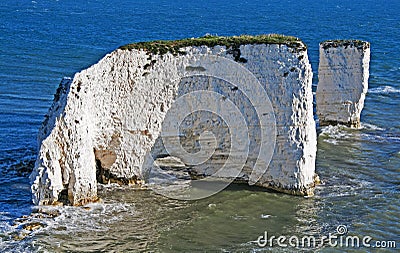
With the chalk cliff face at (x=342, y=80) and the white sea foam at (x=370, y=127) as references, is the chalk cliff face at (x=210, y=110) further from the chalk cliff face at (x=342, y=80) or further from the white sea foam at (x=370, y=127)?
the white sea foam at (x=370, y=127)

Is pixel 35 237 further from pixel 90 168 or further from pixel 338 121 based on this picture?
pixel 338 121

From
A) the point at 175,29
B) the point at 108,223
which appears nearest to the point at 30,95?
the point at 108,223

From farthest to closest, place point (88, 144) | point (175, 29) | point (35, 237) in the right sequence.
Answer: point (175, 29), point (88, 144), point (35, 237)

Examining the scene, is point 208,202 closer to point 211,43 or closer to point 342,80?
point 211,43

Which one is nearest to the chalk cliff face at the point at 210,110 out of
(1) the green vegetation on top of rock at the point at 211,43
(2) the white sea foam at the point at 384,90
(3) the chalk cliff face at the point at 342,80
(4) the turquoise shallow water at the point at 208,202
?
(1) the green vegetation on top of rock at the point at 211,43

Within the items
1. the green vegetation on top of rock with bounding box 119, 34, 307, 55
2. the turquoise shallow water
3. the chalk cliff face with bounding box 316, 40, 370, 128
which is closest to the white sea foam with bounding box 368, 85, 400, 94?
the turquoise shallow water

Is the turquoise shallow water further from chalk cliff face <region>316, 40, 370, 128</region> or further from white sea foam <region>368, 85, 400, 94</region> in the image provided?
chalk cliff face <region>316, 40, 370, 128</region>
